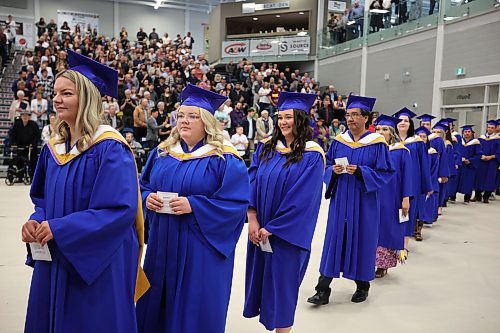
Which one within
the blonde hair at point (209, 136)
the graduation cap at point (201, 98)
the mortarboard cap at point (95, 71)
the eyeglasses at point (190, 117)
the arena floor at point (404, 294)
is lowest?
the arena floor at point (404, 294)

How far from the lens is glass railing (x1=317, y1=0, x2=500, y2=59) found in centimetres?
1388

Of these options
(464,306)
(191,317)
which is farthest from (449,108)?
(191,317)

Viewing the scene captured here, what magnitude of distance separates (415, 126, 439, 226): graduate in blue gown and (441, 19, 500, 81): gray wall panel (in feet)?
23.7

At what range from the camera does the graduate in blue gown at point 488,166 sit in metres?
11.1

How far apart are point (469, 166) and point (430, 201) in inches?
185

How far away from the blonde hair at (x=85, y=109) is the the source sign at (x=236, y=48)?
2258 centimetres

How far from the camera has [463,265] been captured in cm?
560

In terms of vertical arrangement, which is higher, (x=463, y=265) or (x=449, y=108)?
(x=449, y=108)

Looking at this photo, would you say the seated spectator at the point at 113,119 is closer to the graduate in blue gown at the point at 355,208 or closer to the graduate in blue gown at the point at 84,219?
the graduate in blue gown at the point at 355,208

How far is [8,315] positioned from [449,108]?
47.6 ft

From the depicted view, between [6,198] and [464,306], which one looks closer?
[464,306]

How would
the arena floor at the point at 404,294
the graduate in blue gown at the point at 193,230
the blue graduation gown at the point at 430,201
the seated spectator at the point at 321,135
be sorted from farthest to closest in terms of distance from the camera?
the seated spectator at the point at 321,135, the blue graduation gown at the point at 430,201, the arena floor at the point at 404,294, the graduate in blue gown at the point at 193,230

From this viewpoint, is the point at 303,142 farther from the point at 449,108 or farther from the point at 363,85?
the point at 363,85

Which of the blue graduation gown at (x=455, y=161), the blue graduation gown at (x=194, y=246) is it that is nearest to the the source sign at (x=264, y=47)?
the blue graduation gown at (x=455, y=161)
